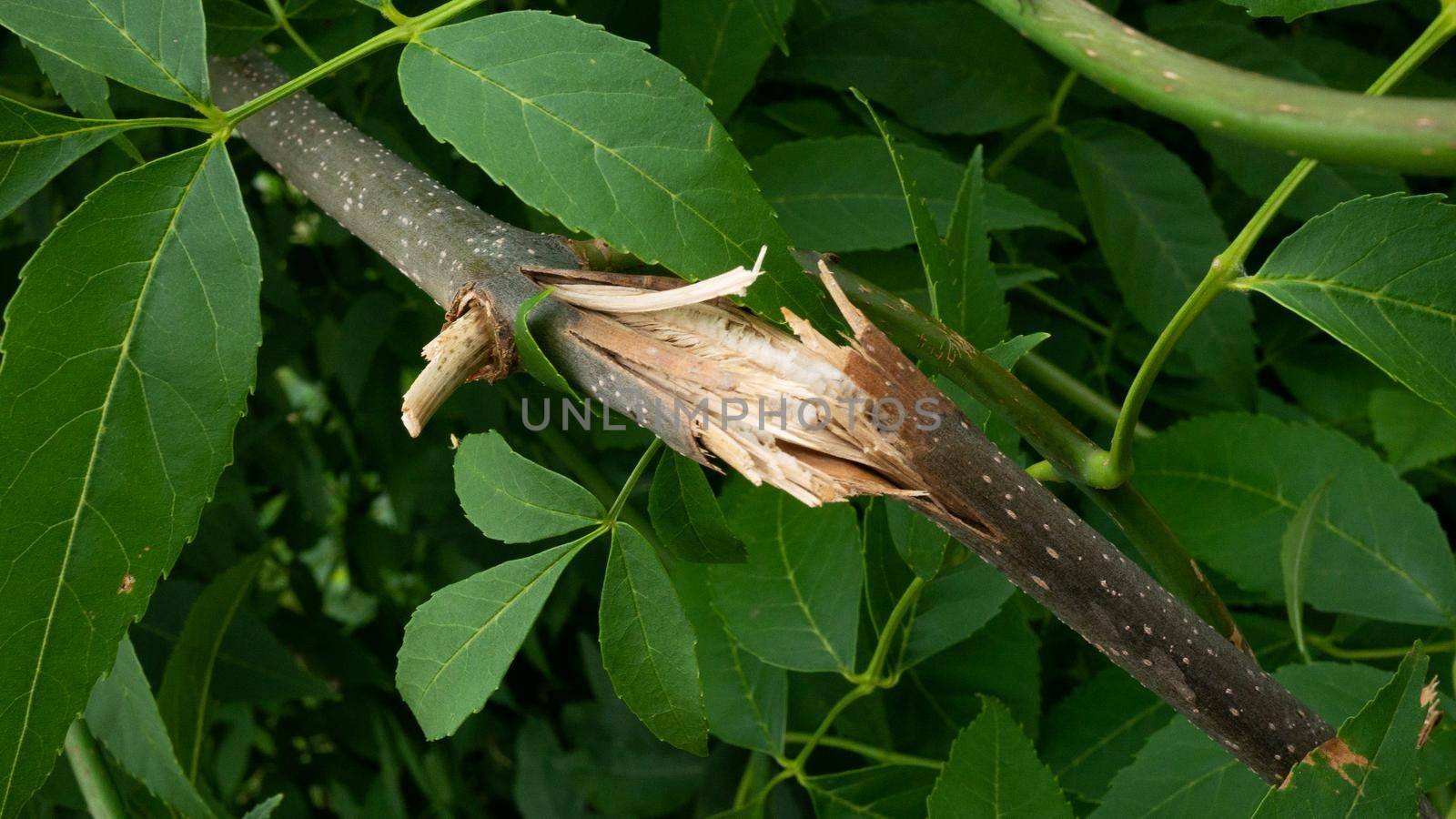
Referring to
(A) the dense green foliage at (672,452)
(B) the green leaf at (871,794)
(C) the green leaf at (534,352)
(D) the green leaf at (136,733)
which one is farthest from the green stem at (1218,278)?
(D) the green leaf at (136,733)

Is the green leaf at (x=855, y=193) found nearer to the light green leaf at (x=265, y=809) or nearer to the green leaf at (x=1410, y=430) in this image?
the green leaf at (x=1410, y=430)

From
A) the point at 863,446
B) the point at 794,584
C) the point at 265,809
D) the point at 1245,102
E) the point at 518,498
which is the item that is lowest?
the point at 265,809

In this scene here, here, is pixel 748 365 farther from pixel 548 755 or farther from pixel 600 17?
pixel 548 755

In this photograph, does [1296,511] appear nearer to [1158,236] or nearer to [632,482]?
[1158,236]

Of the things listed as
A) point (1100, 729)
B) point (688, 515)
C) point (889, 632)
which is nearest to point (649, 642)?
point (688, 515)

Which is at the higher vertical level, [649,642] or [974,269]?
[974,269]

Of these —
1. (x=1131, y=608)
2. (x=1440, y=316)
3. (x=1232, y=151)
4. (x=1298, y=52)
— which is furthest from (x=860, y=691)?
(x=1298, y=52)

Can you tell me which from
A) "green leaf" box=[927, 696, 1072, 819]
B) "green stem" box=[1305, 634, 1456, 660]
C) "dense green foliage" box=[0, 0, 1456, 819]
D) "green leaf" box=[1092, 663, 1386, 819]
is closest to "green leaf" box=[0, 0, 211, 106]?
"dense green foliage" box=[0, 0, 1456, 819]
